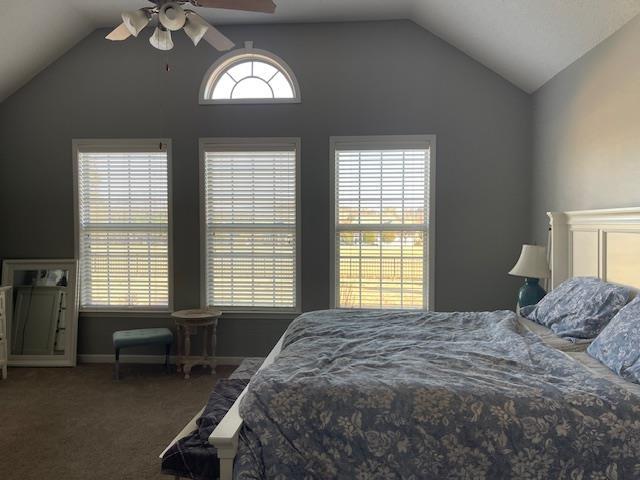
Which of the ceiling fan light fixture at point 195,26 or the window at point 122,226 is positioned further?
the window at point 122,226

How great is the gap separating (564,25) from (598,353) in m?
2.28

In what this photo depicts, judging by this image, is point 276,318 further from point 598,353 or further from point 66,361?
point 598,353

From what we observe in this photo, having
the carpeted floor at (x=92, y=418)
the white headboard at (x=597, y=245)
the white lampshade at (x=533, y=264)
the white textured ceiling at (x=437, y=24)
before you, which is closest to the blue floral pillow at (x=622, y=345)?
the white headboard at (x=597, y=245)

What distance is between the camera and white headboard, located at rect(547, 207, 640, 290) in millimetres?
2742

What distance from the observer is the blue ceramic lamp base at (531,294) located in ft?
12.6

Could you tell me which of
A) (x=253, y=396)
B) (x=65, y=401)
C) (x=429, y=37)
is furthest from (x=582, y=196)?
(x=65, y=401)

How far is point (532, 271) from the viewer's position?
3787 mm

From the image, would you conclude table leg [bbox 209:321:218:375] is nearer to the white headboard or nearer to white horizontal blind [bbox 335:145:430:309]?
white horizontal blind [bbox 335:145:430:309]

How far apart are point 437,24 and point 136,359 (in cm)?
440

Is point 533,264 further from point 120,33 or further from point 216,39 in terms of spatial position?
point 120,33

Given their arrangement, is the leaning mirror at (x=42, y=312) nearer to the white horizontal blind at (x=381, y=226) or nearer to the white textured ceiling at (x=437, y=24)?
the white textured ceiling at (x=437, y=24)

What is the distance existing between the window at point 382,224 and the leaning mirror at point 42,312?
8.89 feet

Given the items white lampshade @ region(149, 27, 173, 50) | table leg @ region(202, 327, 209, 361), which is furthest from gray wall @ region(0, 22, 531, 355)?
white lampshade @ region(149, 27, 173, 50)

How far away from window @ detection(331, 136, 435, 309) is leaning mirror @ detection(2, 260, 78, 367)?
2.71 m
